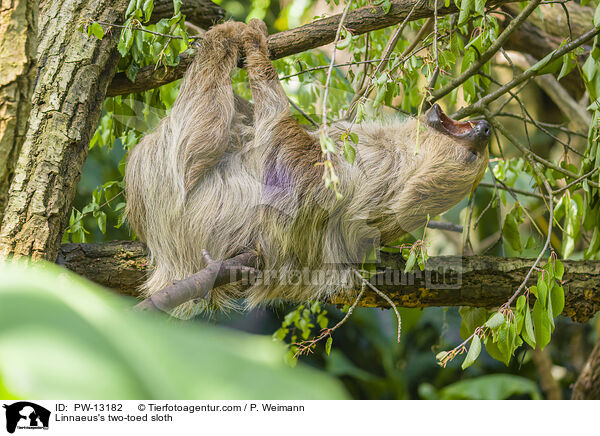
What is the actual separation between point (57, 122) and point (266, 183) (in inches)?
48.1

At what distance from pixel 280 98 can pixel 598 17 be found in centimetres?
175

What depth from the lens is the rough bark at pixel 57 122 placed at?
2.70 metres

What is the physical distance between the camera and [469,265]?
3750 mm

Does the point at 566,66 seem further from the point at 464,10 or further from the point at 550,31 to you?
the point at 550,31

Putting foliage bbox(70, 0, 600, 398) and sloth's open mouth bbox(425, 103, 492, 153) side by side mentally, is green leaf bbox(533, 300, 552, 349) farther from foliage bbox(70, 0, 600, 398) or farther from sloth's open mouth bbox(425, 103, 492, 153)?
sloth's open mouth bbox(425, 103, 492, 153)

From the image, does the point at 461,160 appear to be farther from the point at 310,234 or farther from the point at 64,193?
the point at 64,193

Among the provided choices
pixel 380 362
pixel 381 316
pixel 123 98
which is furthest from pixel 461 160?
pixel 380 362

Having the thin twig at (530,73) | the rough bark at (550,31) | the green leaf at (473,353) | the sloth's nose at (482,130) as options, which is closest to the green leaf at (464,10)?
the thin twig at (530,73)

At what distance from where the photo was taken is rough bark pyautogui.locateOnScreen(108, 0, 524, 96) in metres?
3.26

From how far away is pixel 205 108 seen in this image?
3387 millimetres

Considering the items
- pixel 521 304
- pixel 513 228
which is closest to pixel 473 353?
pixel 521 304

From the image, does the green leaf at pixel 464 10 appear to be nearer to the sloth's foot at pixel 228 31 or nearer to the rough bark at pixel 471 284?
the sloth's foot at pixel 228 31

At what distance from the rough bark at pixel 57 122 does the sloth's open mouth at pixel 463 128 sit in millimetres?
2013
